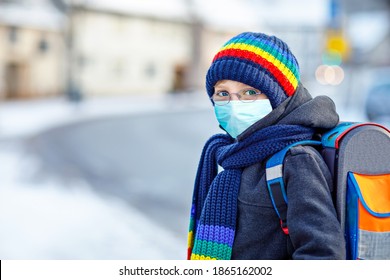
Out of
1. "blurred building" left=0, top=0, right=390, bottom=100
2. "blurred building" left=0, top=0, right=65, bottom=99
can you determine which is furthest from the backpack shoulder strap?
"blurred building" left=0, top=0, right=65, bottom=99

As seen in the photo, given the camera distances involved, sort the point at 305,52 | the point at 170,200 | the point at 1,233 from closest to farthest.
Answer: the point at 1,233
the point at 170,200
the point at 305,52

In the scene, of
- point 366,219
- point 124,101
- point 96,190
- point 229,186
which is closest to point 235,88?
point 229,186

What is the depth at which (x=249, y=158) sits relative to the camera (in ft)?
5.94

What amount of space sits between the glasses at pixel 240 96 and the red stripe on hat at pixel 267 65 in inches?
3.3

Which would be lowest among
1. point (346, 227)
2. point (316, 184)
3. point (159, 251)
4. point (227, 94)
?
point (159, 251)

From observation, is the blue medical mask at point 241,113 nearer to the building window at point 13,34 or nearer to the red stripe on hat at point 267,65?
the red stripe on hat at point 267,65

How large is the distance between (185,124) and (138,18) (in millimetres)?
16658

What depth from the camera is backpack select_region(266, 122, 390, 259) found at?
170cm

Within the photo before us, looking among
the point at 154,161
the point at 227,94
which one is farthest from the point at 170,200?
the point at 227,94

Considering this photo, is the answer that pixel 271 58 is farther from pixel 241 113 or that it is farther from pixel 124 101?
pixel 124 101

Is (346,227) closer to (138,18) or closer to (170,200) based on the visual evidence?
(170,200)

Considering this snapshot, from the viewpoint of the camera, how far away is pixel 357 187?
1693 mm

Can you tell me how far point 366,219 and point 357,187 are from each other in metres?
0.09
